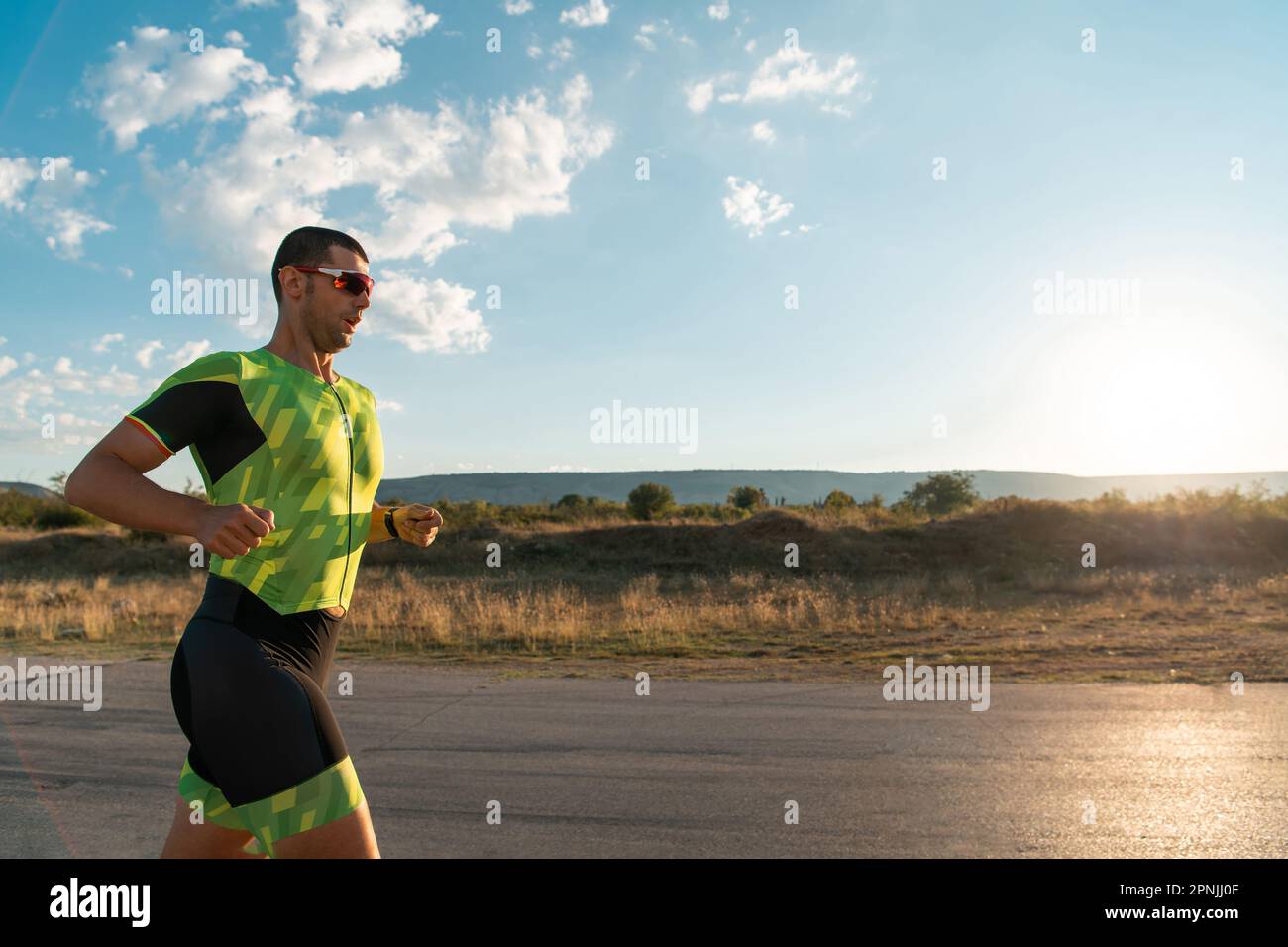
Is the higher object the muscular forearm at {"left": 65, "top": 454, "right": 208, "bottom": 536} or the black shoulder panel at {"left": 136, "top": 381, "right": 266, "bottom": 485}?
the black shoulder panel at {"left": 136, "top": 381, "right": 266, "bottom": 485}

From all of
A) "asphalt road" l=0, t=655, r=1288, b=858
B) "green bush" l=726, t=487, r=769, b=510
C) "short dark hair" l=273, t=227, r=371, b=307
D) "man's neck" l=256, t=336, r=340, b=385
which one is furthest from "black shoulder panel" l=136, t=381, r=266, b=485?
"green bush" l=726, t=487, r=769, b=510

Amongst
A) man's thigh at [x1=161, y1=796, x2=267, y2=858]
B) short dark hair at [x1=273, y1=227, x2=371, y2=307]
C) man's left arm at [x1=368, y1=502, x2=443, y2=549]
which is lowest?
man's thigh at [x1=161, y1=796, x2=267, y2=858]

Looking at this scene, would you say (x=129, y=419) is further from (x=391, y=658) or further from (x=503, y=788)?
(x=391, y=658)

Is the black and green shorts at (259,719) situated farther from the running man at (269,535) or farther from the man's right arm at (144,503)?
the man's right arm at (144,503)

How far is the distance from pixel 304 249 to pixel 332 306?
0.62ft

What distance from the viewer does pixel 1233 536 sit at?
30938 millimetres

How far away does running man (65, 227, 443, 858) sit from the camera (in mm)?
2279

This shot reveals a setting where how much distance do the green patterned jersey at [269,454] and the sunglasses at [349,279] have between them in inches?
11.0

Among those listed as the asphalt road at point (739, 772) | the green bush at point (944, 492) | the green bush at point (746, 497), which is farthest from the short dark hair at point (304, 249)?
the green bush at point (746, 497)

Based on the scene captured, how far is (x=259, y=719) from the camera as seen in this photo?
7.68ft

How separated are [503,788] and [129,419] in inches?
177

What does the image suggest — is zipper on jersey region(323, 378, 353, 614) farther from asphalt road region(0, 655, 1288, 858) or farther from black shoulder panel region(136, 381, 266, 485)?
asphalt road region(0, 655, 1288, 858)

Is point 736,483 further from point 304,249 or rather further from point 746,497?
point 304,249

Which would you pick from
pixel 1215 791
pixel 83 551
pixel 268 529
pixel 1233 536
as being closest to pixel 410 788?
pixel 268 529
